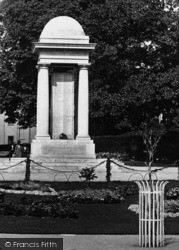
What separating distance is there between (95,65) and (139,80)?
136 inches

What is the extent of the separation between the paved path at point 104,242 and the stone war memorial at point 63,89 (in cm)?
2375

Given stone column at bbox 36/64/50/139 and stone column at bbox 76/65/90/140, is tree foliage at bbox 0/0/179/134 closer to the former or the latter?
stone column at bbox 76/65/90/140

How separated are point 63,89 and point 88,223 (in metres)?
23.1

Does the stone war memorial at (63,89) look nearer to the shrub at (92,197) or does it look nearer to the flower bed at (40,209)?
the shrub at (92,197)

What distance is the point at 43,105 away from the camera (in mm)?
38969

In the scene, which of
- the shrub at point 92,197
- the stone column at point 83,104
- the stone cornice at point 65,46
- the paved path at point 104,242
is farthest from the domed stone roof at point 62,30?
the paved path at point 104,242

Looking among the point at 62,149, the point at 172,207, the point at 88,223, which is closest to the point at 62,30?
the point at 62,149

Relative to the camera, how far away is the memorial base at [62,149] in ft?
124

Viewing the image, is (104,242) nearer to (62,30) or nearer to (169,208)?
(169,208)

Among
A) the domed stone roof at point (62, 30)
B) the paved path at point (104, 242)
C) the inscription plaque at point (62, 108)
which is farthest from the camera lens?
the domed stone roof at point (62, 30)

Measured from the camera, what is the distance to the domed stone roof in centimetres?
3944

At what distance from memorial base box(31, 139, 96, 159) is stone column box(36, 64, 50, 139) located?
66cm

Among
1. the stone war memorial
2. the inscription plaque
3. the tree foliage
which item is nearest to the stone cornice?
the stone war memorial

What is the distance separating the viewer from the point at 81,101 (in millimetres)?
39125
